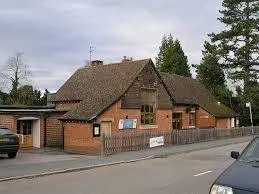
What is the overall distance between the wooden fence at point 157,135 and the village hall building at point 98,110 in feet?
4.56

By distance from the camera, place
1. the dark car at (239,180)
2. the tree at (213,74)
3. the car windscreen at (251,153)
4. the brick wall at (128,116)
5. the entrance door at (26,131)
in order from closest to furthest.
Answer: the dark car at (239,180)
the car windscreen at (251,153)
the brick wall at (128,116)
the entrance door at (26,131)
the tree at (213,74)

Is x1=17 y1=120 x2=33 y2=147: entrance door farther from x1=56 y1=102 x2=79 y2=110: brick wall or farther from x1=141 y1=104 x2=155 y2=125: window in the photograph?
x1=141 y1=104 x2=155 y2=125: window

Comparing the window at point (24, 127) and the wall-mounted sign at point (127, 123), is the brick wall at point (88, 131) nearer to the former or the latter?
the wall-mounted sign at point (127, 123)

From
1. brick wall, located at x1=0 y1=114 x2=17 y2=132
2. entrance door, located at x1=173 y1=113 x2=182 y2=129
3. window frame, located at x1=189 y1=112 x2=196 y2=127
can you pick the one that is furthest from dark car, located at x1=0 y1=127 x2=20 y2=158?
window frame, located at x1=189 y1=112 x2=196 y2=127

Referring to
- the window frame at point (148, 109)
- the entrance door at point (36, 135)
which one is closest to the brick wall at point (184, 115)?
the window frame at point (148, 109)

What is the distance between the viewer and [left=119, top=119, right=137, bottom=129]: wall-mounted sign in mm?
33547

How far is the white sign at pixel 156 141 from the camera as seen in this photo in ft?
108

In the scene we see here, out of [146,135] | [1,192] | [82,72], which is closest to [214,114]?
[82,72]

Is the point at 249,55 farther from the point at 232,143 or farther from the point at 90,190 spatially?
the point at 90,190

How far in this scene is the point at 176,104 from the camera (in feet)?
141

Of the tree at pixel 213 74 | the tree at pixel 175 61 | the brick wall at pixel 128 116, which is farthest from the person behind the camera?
the tree at pixel 175 61

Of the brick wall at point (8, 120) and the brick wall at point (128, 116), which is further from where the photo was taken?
the brick wall at point (8, 120)

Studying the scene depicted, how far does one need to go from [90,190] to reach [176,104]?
29421 millimetres

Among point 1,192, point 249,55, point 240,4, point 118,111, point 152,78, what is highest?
point 240,4
